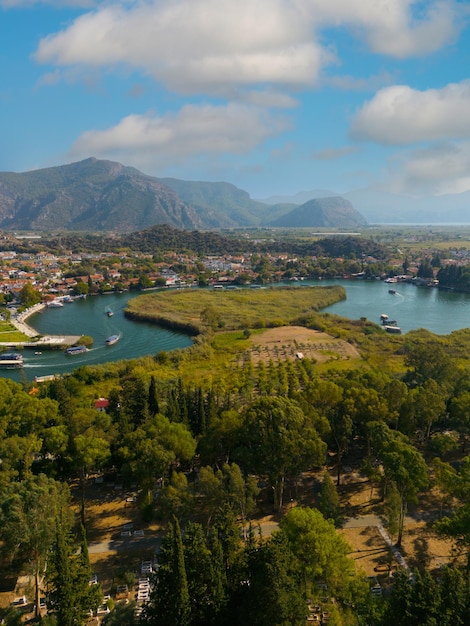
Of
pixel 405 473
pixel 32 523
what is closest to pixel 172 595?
pixel 32 523

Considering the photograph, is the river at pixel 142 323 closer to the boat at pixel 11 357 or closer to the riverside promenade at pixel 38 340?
the boat at pixel 11 357

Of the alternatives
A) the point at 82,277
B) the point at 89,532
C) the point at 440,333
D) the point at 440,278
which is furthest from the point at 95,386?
the point at 440,278

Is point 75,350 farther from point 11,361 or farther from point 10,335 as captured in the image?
point 10,335

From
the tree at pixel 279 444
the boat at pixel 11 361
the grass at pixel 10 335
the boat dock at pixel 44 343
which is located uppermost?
the tree at pixel 279 444

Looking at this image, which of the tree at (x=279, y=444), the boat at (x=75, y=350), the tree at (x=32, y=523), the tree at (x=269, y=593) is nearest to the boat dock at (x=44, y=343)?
the boat at (x=75, y=350)

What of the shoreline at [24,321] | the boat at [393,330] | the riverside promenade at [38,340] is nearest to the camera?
the riverside promenade at [38,340]

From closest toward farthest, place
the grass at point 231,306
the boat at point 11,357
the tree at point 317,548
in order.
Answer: the tree at point 317,548
the boat at point 11,357
the grass at point 231,306
